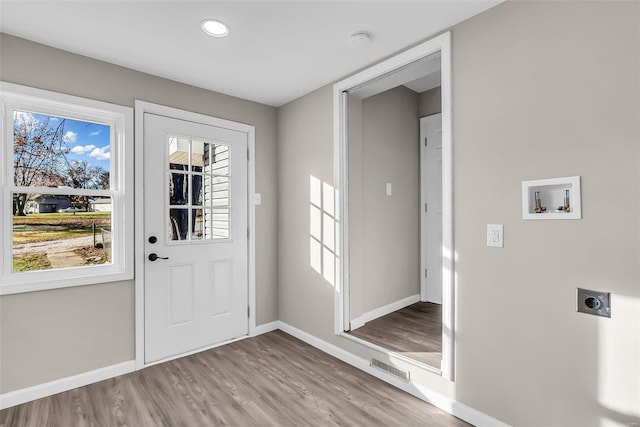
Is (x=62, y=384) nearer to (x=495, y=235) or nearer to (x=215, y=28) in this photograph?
(x=215, y=28)

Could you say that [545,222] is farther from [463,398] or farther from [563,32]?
[463,398]

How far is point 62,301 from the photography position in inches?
91.8

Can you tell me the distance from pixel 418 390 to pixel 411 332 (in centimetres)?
68

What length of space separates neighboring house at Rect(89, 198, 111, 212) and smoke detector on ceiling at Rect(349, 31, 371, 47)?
2.21 m

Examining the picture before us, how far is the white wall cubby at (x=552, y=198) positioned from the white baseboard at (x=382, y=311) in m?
1.80

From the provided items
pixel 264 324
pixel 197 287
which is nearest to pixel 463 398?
pixel 264 324

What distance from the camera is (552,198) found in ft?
5.57

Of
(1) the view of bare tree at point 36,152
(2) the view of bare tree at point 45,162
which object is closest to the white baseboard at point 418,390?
(2) the view of bare tree at point 45,162

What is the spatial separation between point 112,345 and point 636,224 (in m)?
3.34

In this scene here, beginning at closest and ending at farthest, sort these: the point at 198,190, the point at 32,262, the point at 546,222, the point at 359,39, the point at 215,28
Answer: the point at 546,222 → the point at 215,28 → the point at 359,39 → the point at 32,262 → the point at 198,190

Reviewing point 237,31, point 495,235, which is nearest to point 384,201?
point 495,235

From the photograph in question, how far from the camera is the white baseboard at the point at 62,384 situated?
2141 millimetres

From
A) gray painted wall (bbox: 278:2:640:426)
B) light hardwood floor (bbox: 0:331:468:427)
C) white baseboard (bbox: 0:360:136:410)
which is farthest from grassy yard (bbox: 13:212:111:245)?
gray painted wall (bbox: 278:2:640:426)

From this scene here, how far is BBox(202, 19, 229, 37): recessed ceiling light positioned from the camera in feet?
6.63
